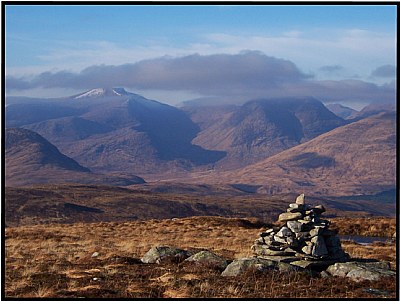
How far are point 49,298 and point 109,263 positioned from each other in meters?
7.35

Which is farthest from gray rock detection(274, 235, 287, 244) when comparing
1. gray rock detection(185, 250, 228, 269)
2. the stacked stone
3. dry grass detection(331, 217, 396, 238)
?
dry grass detection(331, 217, 396, 238)

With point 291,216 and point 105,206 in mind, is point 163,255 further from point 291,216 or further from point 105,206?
point 105,206

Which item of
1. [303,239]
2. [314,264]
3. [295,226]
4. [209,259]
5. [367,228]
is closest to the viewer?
[314,264]

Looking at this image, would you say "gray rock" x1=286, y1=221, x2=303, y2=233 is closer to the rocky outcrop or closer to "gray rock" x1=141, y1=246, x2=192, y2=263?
the rocky outcrop

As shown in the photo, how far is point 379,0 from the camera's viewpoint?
13.5 m

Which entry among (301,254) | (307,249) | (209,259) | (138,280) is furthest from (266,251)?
(138,280)

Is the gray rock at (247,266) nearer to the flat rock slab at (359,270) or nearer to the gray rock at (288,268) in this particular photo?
the gray rock at (288,268)

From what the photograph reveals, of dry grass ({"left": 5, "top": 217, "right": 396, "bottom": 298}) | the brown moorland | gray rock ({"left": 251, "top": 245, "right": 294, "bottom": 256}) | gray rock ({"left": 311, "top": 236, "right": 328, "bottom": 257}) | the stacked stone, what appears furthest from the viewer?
the brown moorland

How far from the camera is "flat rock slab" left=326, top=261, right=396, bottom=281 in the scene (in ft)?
59.2

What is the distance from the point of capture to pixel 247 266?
62.1 ft

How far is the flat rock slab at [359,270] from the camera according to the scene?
18031 mm

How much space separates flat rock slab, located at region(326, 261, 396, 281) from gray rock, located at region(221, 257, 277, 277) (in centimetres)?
195

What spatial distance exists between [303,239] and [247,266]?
235 cm

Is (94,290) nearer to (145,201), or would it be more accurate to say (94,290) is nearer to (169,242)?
(169,242)
